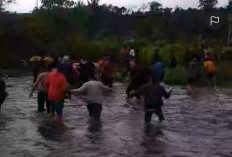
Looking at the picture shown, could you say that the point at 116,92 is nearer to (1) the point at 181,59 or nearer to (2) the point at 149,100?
(2) the point at 149,100

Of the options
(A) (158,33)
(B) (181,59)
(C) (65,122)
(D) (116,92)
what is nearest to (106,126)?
(C) (65,122)

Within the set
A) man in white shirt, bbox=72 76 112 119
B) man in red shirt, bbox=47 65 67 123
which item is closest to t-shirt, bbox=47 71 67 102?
man in red shirt, bbox=47 65 67 123

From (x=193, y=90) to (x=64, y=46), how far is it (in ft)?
41.9

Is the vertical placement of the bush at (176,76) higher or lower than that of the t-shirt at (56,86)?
lower

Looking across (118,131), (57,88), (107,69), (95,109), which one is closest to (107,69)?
(107,69)

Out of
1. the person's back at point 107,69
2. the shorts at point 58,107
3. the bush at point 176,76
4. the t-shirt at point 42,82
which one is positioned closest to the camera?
the shorts at point 58,107

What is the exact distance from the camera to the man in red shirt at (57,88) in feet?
42.0

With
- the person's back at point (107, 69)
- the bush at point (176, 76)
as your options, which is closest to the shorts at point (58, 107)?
the person's back at point (107, 69)

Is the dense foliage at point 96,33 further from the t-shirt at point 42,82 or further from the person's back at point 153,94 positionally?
the person's back at point 153,94

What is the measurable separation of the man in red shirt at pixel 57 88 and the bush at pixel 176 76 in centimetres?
1251

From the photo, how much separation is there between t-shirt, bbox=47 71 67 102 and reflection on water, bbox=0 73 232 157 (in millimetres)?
690

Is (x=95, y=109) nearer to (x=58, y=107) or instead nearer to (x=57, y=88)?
(x=58, y=107)

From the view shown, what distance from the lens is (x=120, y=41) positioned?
3681cm

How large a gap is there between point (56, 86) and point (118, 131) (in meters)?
1.84
